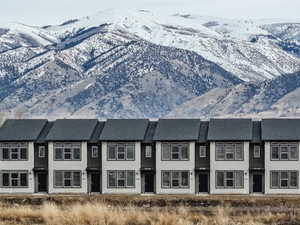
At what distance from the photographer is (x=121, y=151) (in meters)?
73.4

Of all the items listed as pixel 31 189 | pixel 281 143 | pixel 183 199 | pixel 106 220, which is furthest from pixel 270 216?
pixel 31 189

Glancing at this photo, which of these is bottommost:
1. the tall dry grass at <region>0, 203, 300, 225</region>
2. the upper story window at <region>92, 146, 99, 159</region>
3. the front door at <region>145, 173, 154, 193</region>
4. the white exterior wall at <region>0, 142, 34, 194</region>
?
the front door at <region>145, 173, 154, 193</region>

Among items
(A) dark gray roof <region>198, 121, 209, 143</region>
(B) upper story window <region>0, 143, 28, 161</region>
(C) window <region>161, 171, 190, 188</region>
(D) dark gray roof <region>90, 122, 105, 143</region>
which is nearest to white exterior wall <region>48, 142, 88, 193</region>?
(D) dark gray roof <region>90, 122, 105, 143</region>

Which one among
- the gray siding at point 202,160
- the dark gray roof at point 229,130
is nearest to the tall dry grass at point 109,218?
the dark gray roof at point 229,130

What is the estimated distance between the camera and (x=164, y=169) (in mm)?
73125

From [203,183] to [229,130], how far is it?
16.3ft

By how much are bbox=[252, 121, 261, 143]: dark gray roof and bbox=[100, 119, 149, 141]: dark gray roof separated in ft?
30.3

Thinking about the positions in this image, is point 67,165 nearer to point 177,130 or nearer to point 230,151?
point 177,130

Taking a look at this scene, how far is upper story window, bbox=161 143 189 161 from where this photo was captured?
72.9 m

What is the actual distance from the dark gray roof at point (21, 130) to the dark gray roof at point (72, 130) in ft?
4.40

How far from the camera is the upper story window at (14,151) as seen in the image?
74312 mm

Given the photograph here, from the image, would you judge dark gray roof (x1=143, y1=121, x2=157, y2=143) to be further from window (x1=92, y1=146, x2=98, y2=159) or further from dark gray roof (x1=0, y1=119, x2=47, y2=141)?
dark gray roof (x1=0, y1=119, x2=47, y2=141)

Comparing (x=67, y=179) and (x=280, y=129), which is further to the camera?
(x=67, y=179)

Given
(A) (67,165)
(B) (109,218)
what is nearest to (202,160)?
(A) (67,165)
